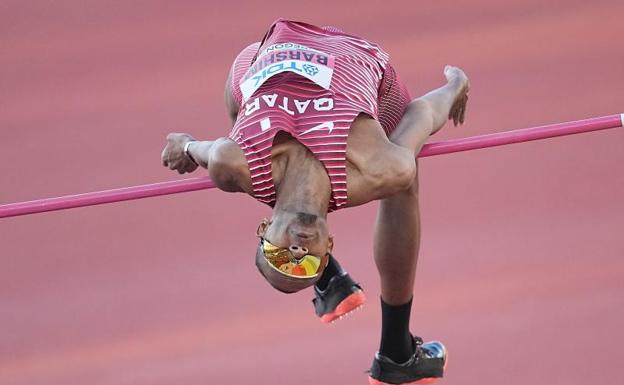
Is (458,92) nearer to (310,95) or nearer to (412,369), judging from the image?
(310,95)

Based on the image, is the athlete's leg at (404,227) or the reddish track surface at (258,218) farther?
the reddish track surface at (258,218)

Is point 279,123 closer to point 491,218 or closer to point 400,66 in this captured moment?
point 491,218

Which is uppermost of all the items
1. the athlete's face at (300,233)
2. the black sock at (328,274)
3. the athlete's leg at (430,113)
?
the athlete's leg at (430,113)

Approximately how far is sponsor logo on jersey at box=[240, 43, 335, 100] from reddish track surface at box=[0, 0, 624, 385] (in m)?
1.47

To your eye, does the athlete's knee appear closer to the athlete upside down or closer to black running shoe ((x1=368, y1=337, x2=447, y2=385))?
→ the athlete upside down

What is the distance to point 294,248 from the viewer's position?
3.59m

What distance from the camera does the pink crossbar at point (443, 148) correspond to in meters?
4.07

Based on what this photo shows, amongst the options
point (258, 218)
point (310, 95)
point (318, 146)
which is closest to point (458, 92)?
point (310, 95)

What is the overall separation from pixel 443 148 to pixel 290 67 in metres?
0.52

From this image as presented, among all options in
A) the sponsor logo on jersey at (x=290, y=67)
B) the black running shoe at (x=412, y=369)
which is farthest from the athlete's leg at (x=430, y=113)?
the black running shoe at (x=412, y=369)

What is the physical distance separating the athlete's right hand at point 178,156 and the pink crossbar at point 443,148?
0.15 ft

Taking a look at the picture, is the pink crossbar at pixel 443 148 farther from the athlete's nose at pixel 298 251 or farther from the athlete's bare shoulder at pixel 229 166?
the athlete's nose at pixel 298 251

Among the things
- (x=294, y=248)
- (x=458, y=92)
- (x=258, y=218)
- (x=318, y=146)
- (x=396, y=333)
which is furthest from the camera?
(x=258, y=218)

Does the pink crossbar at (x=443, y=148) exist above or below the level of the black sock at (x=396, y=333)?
above
